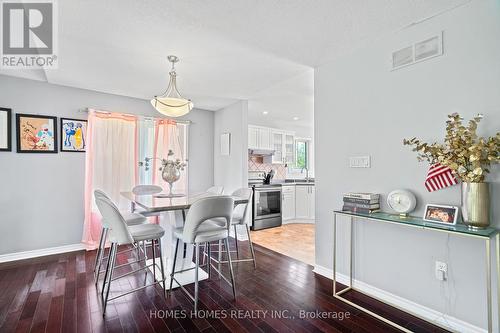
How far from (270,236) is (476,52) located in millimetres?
3477

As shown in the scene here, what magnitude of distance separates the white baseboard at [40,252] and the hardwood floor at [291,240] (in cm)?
265

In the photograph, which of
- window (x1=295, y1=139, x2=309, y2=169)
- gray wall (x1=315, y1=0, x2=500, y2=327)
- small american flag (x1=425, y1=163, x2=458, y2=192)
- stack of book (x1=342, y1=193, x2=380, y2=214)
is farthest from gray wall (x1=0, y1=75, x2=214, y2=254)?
window (x1=295, y1=139, x2=309, y2=169)

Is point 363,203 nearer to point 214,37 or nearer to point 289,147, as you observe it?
point 214,37

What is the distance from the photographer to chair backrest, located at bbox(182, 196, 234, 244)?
190cm

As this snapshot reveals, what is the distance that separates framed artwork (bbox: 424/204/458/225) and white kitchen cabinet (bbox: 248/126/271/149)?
3804 mm

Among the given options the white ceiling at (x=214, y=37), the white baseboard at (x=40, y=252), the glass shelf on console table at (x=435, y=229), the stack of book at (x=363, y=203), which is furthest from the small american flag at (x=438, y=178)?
the white baseboard at (x=40, y=252)

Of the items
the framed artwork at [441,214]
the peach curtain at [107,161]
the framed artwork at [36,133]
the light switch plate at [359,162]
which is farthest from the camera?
the peach curtain at [107,161]

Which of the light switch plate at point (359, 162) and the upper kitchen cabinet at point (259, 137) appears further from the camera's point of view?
the upper kitchen cabinet at point (259, 137)

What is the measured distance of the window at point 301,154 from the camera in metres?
6.44

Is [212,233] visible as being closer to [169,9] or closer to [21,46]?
[169,9]

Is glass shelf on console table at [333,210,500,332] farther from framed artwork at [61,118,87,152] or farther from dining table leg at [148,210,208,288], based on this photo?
framed artwork at [61,118,87,152]

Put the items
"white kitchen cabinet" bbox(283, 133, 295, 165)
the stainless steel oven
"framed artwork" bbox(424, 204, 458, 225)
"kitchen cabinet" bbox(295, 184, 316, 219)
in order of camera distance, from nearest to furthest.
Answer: "framed artwork" bbox(424, 204, 458, 225)
the stainless steel oven
"kitchen cabinet" bbox(295, 184, 316, 219)
"white kitchen cabinet" bbox(283, 133, 295, 165)

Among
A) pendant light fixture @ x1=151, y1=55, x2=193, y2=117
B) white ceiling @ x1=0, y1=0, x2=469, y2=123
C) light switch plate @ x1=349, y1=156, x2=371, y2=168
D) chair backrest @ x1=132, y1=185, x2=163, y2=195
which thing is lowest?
chair backrest @ x1=132, y1=185, x2=163, y2=195

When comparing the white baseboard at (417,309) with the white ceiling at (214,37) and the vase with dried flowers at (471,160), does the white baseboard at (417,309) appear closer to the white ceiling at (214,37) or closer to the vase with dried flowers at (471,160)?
the vase with dried flowers at (471,160)
